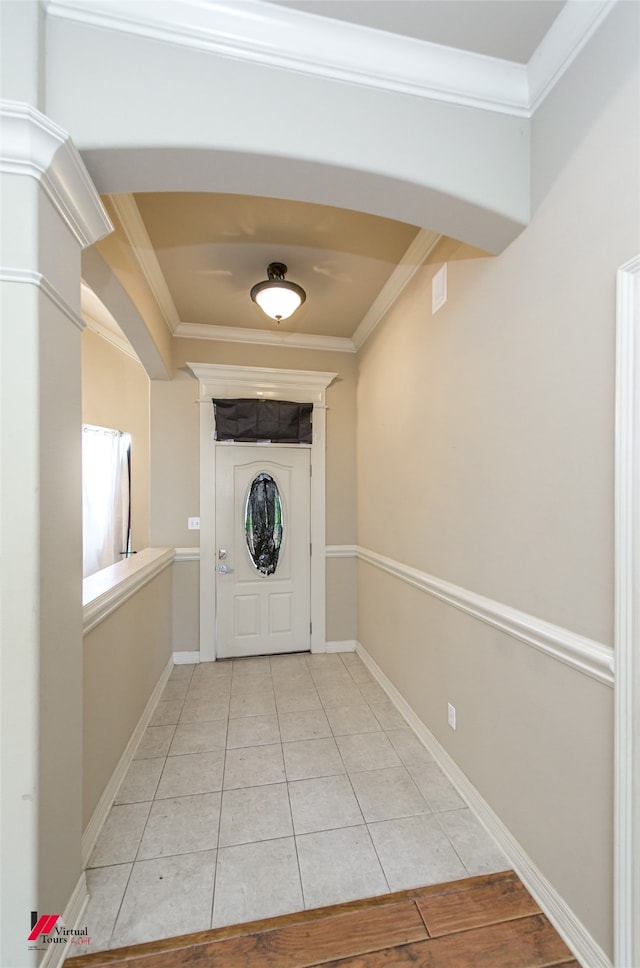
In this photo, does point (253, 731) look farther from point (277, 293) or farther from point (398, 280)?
point (398, 280)

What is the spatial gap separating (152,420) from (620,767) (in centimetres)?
351

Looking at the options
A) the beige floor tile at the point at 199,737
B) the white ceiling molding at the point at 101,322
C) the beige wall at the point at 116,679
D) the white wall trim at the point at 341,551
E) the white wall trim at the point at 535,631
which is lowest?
the beige floor tile at the point at 199,737

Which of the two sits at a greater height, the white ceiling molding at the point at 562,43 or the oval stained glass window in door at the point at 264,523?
the white ceiling molding at the point at 562,43

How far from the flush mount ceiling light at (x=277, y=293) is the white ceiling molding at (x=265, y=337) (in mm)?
983

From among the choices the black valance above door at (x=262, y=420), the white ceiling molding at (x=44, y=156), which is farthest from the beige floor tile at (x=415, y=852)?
the black valance above door at (x=262, y=420)

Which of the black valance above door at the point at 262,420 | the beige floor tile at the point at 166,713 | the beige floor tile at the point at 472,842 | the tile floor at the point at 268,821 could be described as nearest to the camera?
the tile floor at the point at 268,821

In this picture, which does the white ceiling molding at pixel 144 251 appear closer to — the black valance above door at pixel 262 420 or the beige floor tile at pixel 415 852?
the black valance above door at pixel 262 420

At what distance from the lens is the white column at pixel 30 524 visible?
105cm

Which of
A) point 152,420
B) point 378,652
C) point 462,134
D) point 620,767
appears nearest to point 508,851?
point 620,767

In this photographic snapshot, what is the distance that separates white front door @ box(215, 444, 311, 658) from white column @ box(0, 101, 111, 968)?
2.26 meters

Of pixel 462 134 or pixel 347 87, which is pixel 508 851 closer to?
pixel 462 134

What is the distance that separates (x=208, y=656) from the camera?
3.44 m

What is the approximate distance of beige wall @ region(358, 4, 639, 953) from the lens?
1159 millimetres

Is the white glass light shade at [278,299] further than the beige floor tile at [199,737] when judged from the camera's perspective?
Yes
